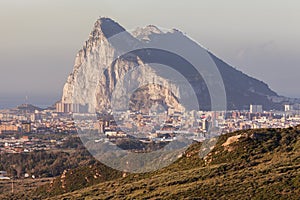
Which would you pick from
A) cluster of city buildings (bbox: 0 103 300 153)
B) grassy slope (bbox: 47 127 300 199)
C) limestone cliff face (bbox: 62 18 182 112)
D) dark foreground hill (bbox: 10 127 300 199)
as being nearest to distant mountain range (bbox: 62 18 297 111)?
limestone cliff face (bbox: 62 18 182 112)

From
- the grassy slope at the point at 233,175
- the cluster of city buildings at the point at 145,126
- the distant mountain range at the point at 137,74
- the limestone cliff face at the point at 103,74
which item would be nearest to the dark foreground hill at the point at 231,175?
the grassy slope at the point at 233,175

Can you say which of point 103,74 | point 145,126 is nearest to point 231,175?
point 145,126

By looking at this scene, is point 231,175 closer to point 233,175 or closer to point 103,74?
point 233,175

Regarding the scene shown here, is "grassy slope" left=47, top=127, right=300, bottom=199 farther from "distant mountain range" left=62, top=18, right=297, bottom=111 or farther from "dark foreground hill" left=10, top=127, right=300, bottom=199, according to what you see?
"distant mountain range" left=62, top=18, right=297, bottom=111

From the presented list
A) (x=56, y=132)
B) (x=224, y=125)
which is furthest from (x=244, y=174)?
(x=56, y=132)

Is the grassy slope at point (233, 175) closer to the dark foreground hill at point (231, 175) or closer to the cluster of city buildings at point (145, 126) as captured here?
the dark foreground hill at point (231, 175)

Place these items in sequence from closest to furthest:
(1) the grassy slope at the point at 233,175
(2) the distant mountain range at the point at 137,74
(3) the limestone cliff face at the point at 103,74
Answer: (1) the grassy slope at the point at 233,175, (3) the limestone cliff face at the point at 103,74, (2) the distant mountain range at the point at 137,74

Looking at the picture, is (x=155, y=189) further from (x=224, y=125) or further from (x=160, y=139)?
(x=224, y=125)
